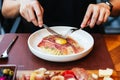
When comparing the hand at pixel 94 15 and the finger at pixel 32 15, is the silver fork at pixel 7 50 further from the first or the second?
the hand at pixel 94 15

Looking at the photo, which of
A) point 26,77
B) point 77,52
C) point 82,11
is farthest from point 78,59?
point 82,11

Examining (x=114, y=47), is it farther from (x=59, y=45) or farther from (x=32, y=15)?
(x=32, y=15)

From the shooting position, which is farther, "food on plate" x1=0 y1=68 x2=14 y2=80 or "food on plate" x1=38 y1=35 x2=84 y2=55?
"food on plate" x1=38 y1=35 x2=84 y2=55

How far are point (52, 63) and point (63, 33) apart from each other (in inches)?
10.0

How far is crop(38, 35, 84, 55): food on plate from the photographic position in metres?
1.03

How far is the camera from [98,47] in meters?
1.13

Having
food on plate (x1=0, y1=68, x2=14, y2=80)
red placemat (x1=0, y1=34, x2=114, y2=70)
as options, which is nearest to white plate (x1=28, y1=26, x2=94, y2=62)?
red placemat (x1=0, y1=34, x2=114, y2=70)

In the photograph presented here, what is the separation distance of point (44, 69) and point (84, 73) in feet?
0.50

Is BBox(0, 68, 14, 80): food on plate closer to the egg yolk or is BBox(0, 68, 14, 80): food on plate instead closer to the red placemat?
the red placemat

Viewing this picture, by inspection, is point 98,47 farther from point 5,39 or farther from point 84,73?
point 5,39

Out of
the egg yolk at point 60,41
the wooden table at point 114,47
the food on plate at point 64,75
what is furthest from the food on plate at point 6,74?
the wooden table at point 114,47

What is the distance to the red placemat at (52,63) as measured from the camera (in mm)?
987

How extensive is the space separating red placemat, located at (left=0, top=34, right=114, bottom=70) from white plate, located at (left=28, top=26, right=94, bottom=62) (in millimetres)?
26

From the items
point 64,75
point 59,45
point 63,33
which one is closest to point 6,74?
point 64,75
